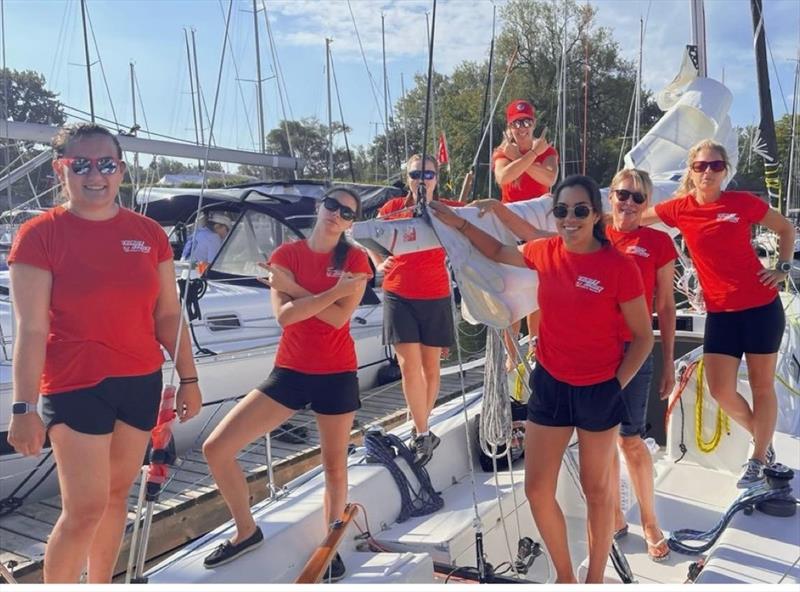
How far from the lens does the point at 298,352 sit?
2.69 metres

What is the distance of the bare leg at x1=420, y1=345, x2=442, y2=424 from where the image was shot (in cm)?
371

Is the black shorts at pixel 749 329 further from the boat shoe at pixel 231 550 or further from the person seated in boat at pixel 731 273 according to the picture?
the boat shoe at pixel 231 550

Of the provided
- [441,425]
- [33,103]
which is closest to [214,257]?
[33,103]

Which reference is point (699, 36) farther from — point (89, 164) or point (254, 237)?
point (254, 237)

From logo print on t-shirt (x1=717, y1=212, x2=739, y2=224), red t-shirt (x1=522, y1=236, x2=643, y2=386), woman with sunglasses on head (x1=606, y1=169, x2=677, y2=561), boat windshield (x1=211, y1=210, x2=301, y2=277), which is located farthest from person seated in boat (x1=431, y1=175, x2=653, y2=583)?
boat windshield (x1=211, y1=210, x2=301, y2=277)

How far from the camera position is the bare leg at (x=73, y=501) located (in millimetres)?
2035

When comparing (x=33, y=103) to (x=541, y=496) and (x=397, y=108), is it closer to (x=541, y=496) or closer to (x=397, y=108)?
(x=541, y=496)

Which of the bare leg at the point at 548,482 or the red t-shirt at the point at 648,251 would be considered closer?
the bare leg at the point at 548,482

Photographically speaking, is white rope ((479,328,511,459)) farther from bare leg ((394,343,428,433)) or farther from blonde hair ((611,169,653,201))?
blonde hair ((611,169,653,201))

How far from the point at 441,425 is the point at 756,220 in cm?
209

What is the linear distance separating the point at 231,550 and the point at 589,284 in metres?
1.68

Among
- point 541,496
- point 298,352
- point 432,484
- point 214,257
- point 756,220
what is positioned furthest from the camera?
point 214,257

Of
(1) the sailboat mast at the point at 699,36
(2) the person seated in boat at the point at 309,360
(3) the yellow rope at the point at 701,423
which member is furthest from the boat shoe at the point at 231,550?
(1) the sailboat mast at the point at 699,36

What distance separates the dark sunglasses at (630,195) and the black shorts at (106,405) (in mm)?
1827
